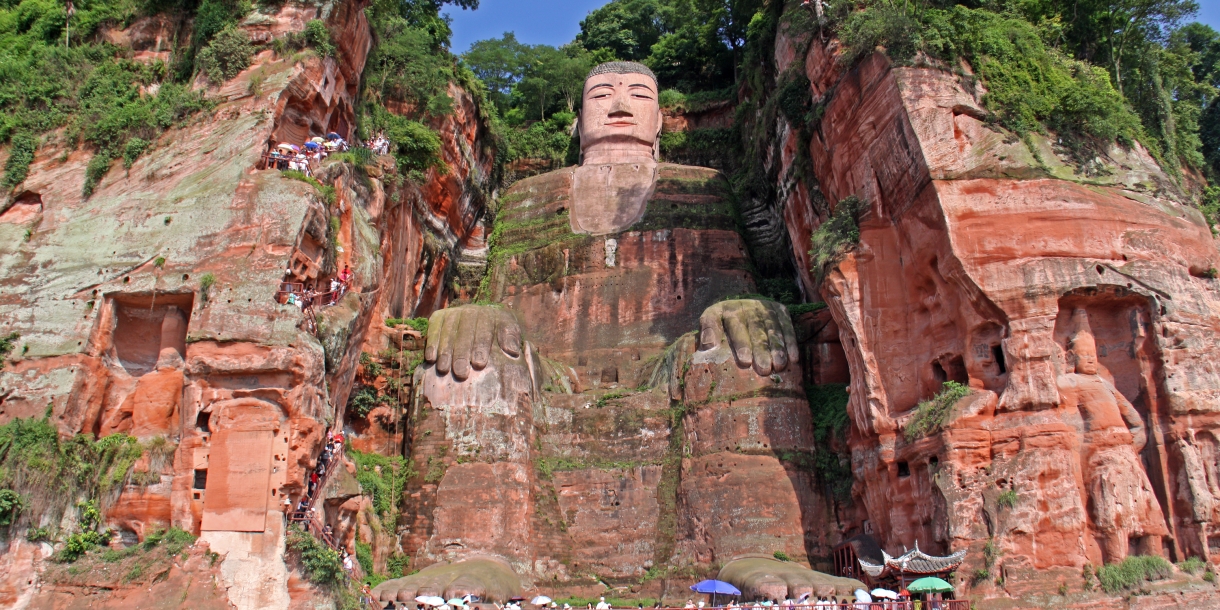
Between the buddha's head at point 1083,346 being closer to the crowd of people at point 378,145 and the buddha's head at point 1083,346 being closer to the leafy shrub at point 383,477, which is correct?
the leafy shrub at point 383,477

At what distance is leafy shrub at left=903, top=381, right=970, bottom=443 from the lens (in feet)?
59.1

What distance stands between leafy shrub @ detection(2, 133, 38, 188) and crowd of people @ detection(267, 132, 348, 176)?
5.33 meters

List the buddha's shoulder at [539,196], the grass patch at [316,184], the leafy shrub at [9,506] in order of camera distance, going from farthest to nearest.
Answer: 1. the buddha's shoulder at [539,196]
2. the grass patch at [316,184]
3. the leafy shrub at [9,506]

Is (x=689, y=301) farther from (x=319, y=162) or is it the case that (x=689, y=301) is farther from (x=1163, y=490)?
(x=1163, y=490)

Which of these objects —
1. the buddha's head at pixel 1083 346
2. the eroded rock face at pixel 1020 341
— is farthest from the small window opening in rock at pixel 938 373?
the buddha's head at pixel 1083 346

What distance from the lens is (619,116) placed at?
32156 millimetres

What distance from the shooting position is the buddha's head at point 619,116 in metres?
31.9

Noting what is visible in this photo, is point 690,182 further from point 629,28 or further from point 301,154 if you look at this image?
point 629,28

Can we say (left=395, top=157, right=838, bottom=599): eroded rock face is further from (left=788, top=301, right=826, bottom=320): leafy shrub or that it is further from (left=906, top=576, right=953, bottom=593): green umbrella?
(left=906, top=576, right=953, bottom=593): green umbrella

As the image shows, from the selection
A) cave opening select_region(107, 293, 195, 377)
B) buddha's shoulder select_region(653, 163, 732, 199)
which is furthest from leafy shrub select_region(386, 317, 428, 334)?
buddha's shoulder select_region(653, 163, 732, 199)

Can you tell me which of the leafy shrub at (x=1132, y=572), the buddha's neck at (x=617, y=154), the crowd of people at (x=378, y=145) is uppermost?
the buddha's neck at (x=617, y=154)

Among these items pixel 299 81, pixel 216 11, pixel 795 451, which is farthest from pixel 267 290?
pixel 795 451

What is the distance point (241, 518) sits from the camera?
1619cm

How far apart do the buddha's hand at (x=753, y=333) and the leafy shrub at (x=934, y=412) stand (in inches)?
140
